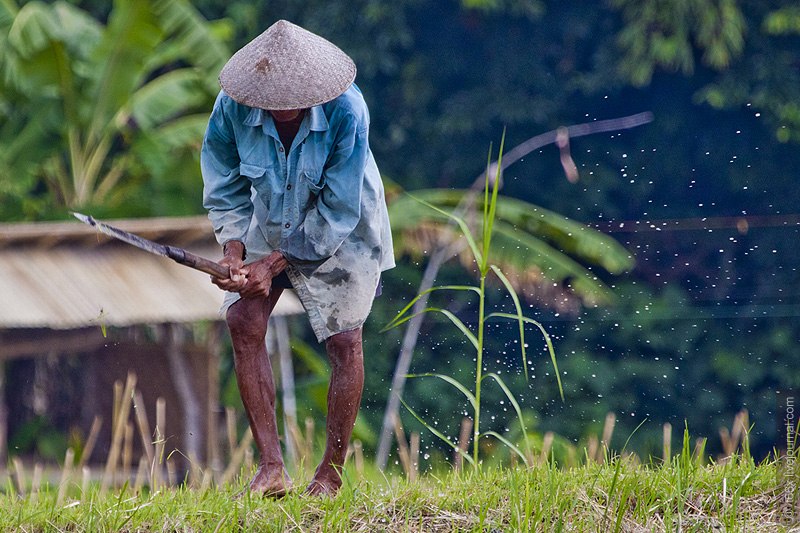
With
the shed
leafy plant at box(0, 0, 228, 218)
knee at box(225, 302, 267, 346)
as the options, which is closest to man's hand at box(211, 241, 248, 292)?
knee at box(225, 302, 267, 346)

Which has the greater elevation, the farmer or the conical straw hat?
the conical straw hat

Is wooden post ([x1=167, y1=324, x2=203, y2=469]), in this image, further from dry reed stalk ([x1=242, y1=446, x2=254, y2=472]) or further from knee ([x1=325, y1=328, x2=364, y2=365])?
knee ([x1=325, y1=328, x2=364, y2=365])

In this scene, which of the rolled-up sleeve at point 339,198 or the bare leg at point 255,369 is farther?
the bare leg at point 255,369

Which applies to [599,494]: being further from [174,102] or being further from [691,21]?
[691,21]

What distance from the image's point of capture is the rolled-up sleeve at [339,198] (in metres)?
4.22

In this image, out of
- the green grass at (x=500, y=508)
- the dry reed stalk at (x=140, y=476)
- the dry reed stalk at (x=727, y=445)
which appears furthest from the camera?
the dry reed stalk at (x=727, y=445)

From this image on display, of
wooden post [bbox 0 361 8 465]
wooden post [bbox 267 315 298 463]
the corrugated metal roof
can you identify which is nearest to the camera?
the corrugated metal roof

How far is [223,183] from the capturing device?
438 centimetres

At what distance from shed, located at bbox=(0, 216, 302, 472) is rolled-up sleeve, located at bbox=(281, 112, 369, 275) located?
5529 mm

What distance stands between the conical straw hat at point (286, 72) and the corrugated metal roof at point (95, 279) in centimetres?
603

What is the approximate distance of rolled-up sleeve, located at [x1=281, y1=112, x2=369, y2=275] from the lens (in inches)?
166

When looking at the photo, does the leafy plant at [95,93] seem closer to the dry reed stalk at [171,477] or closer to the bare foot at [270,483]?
the dry reed stalk at [171,477]

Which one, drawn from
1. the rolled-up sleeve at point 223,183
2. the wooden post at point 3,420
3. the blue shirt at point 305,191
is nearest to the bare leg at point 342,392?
the blue shirt at point 305,191

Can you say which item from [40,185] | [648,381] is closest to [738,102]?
[648,381]
